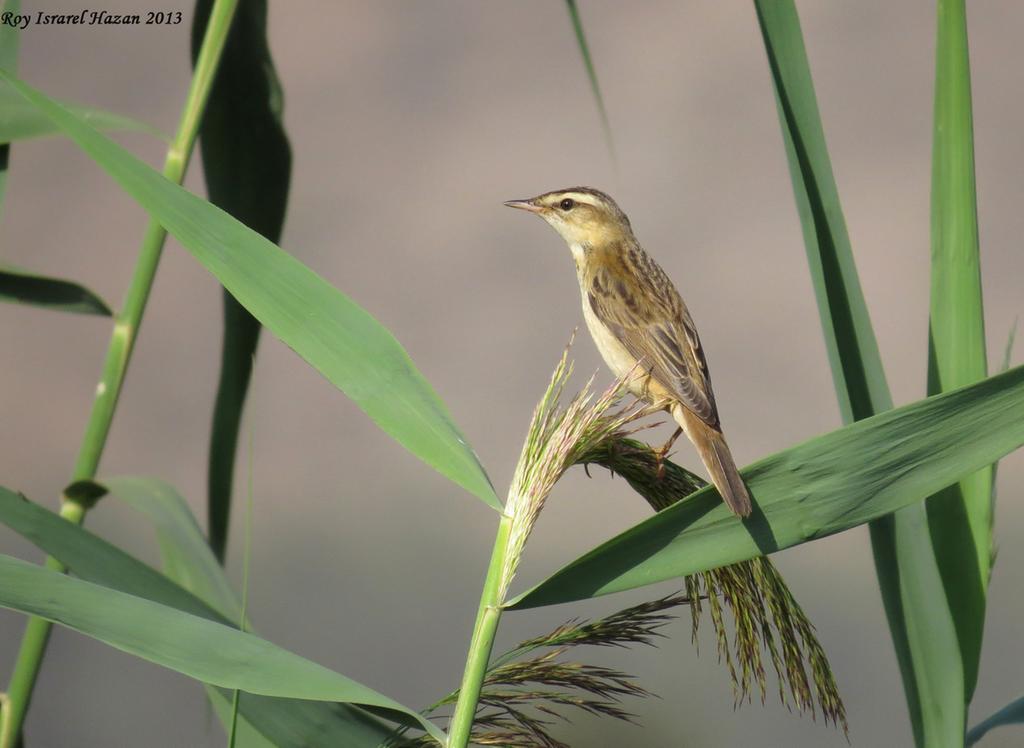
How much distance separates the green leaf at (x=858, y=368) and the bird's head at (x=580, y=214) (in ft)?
3.48

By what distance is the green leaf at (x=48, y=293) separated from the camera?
126cm

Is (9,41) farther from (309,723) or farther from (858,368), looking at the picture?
(858,368)

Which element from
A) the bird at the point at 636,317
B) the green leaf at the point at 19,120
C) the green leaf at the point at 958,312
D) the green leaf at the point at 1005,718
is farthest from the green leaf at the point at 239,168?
the green leaf at the point at 1005,718

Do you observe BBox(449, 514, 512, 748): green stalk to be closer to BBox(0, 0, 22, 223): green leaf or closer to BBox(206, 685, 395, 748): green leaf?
BBox(206, 685, 395, 748): green leaf

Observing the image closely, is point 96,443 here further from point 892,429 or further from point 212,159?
point 892,429

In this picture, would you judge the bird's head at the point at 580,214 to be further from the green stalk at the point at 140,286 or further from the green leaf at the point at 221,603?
the green leaf at the point at 221,603

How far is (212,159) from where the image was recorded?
1.39 metres

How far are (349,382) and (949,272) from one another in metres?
0.53

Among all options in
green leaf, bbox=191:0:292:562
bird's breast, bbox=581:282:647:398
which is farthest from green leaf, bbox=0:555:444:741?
bird's breast, bbox=581:282:647:398

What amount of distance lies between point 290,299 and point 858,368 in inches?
18.3

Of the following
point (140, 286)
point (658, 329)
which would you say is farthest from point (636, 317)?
point (140, 286)

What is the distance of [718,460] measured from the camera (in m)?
Answer: 0.92

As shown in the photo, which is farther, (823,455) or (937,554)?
(937,554)

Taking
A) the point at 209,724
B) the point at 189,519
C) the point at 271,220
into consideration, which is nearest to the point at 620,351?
the point at 271,220
